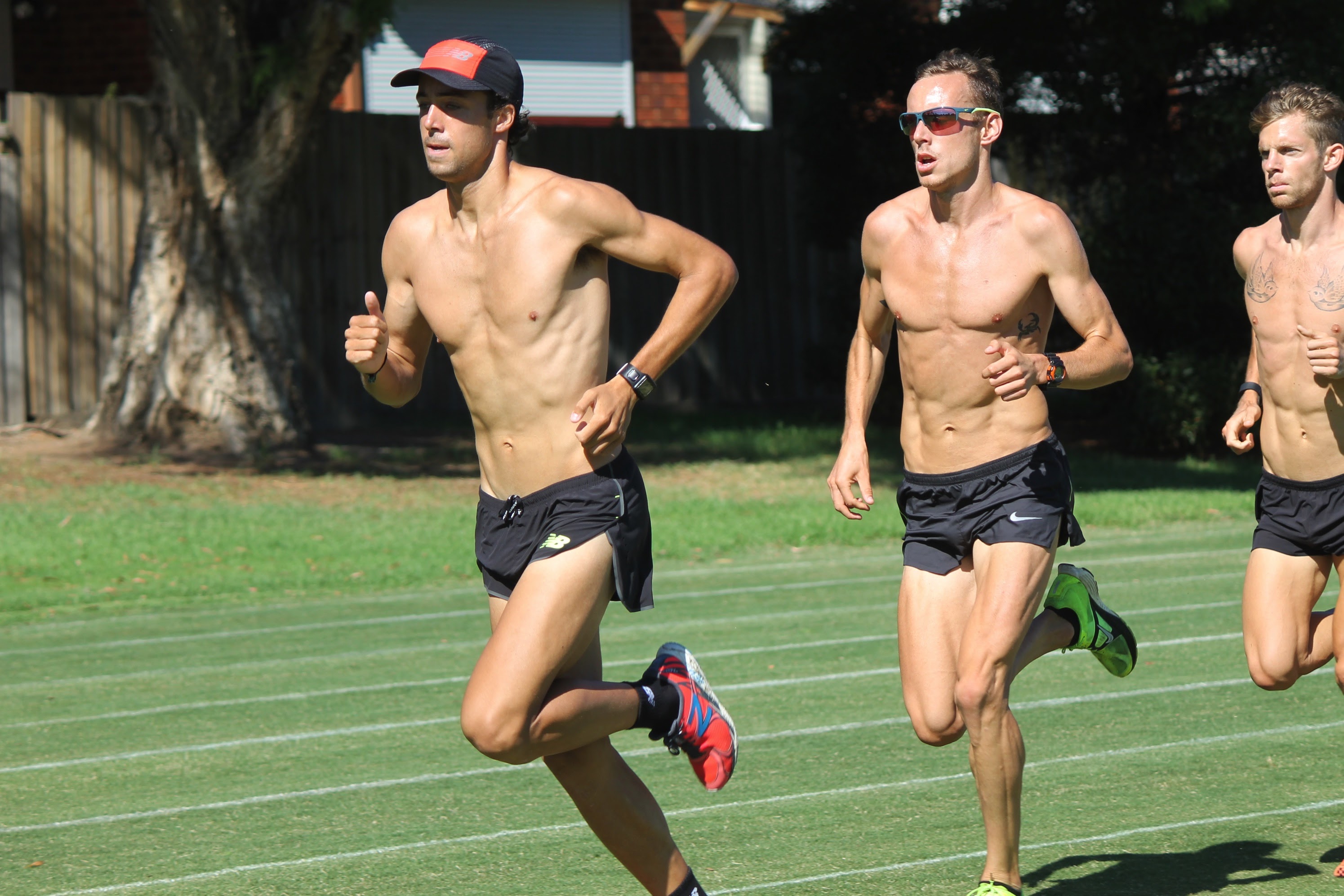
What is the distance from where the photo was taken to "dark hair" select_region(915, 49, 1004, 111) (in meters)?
5.57

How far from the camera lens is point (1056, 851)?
5883 millimetres

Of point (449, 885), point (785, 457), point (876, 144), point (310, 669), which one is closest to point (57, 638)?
point (310, 669)

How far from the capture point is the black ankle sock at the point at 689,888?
4879mm

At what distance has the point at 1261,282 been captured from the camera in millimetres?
6113

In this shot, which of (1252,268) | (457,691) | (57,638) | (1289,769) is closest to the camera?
(1252,268)

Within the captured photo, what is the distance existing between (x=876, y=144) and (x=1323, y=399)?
1465 centimetres

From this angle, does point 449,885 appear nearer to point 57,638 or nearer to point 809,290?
point 57,638

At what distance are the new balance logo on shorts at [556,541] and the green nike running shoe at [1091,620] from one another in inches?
71.5

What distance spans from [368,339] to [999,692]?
2.11 metres

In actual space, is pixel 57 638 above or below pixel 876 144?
below

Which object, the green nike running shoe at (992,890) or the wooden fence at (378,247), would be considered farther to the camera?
the wooden fence at (378,247)

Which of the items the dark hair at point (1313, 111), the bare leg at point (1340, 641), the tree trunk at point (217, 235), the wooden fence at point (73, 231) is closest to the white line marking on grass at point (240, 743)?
the bare leg at point (1340, 641)

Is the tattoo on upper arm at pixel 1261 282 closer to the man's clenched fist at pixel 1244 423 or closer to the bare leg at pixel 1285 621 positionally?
the man's clenched fist at pixel 1244 423

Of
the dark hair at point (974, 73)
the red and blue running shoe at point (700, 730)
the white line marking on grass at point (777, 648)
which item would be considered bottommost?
the white line marking on grass at point (777, 648)
